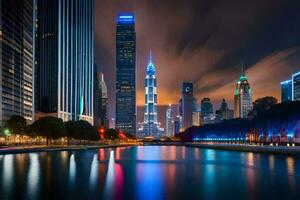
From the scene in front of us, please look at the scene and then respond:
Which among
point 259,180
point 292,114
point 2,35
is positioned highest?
point 2,35

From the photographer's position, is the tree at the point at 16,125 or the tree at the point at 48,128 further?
the tree at the point at 16,125

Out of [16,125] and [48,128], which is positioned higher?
[16,125]

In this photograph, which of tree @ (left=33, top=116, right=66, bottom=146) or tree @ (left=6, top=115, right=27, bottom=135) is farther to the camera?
tree @ (left=6, top=115, right=27, bottom=135)

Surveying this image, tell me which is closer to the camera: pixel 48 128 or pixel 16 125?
pixel 48 128

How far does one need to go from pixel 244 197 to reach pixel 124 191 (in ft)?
28.7

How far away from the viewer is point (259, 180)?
4069 centimetres

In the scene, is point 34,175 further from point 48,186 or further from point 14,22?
point 14,22

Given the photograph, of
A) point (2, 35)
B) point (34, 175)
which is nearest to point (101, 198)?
point (34, 175)

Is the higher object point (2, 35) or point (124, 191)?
point (2, 35)

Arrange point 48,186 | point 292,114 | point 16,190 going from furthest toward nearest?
point 292,114, point 48,186, point 16,190

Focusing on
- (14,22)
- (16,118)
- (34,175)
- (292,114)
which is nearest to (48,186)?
(34,175)

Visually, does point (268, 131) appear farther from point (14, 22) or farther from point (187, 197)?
point (187, 197)

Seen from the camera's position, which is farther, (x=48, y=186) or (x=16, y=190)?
(x=48, y=186)

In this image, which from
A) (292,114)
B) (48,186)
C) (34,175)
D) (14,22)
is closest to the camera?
(48,186)
